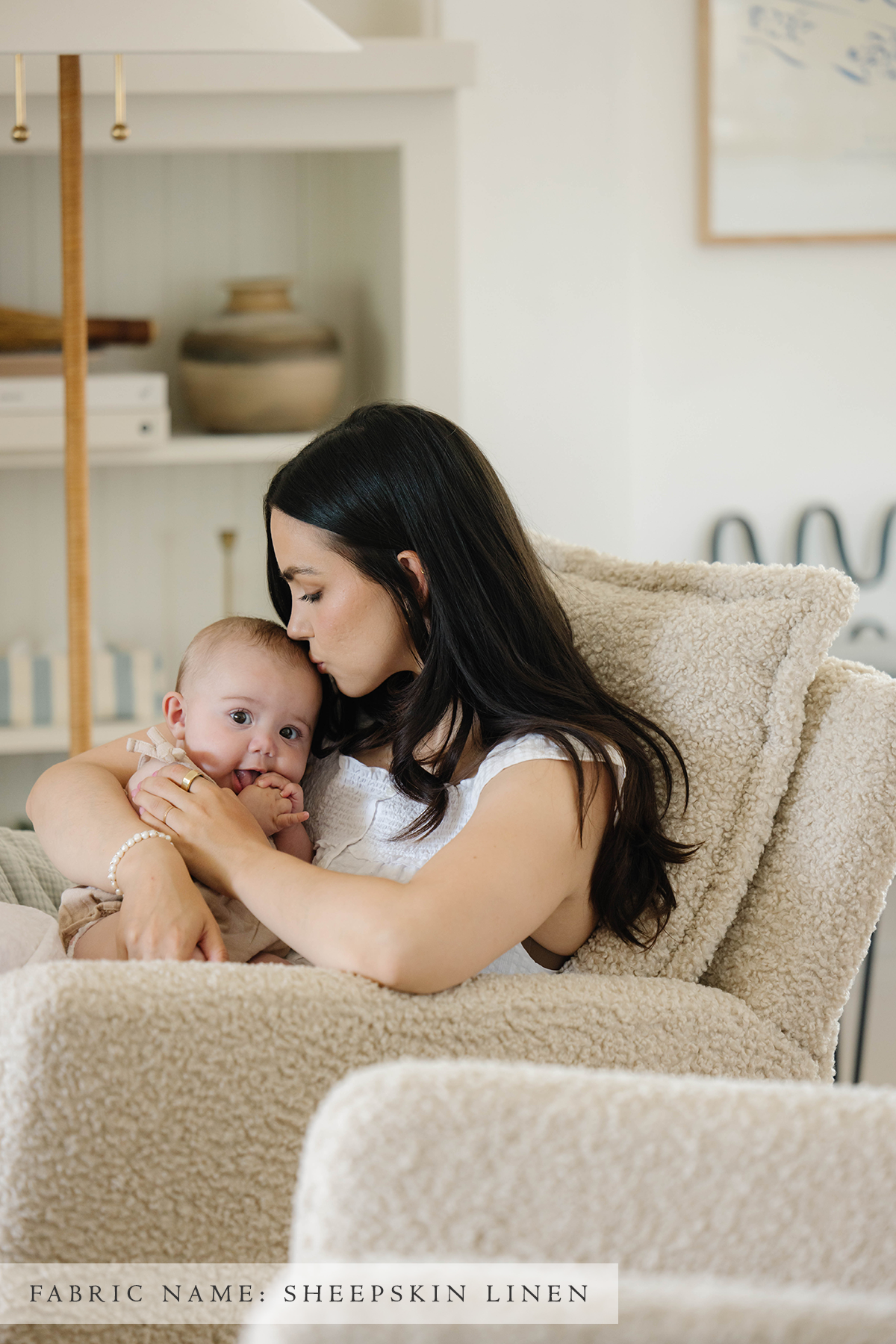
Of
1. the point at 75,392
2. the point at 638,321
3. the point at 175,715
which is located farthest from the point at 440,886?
the point at 638,321

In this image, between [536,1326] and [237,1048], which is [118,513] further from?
[536,1326]

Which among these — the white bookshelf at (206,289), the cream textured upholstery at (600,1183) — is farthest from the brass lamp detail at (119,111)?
the cream textured upholstery at (600,1183)

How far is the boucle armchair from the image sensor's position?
73cm

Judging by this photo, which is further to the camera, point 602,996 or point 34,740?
point 34,740

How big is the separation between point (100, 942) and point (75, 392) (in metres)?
0.90

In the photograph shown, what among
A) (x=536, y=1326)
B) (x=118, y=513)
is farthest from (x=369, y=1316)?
(x=118, y=513)

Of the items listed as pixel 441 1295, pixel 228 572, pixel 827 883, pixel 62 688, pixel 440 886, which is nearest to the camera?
pixel 441 1295

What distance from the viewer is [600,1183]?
55 cm

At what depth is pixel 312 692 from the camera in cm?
123

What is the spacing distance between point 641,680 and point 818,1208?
62 cm

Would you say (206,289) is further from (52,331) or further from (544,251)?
(544,251)

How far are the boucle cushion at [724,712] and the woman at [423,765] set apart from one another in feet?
0.07

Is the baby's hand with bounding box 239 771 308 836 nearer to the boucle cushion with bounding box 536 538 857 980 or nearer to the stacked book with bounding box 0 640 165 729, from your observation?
the boucle cushion with bounding box 536 538 857 980

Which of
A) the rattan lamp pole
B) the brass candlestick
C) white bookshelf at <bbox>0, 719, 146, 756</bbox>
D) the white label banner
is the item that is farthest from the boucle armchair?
the brass candlestick
